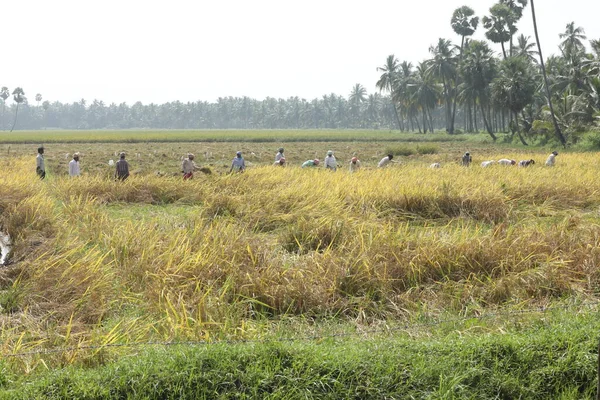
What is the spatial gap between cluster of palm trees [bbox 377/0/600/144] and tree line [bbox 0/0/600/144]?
0.07 meters

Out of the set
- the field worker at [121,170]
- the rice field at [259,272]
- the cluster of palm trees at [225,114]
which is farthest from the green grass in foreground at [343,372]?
the cluster of palm trees at [225,114]

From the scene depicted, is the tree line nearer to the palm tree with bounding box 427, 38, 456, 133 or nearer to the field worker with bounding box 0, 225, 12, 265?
the palm tree with bounding box 427, 38, 456, 133

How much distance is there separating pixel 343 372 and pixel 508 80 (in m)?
39.6

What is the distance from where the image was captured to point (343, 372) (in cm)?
387

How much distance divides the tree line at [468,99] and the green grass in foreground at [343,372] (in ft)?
87.1

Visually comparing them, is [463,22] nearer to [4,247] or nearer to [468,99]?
[468,99]

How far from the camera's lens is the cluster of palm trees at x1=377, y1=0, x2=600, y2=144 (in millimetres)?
32888

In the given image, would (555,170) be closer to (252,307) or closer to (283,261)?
(283,261)

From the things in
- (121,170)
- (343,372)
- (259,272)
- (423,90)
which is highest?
(423,90)

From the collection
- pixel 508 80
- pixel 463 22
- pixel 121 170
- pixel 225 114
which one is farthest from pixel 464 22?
pixel 225 114

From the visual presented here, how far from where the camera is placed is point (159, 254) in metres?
6.40

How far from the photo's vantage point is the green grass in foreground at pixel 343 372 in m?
3.72

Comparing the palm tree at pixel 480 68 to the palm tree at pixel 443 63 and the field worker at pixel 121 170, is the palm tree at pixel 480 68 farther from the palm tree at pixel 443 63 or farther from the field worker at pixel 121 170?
the field worker at pixel 121 170

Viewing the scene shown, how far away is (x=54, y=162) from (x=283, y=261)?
19.2m
